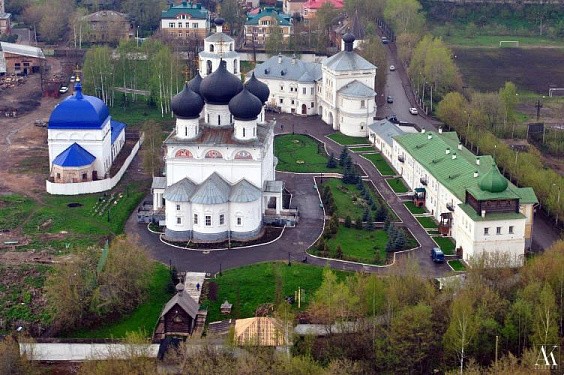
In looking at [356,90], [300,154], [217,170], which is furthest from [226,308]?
[356,90]

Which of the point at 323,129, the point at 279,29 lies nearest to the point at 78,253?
the point at 323,129

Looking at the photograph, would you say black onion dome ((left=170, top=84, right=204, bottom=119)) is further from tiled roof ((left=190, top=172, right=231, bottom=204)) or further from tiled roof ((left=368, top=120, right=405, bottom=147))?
tiled roof ((left=368, top=120, right=405, bottom=147))

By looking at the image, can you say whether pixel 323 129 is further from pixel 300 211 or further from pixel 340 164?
pixel 300 211

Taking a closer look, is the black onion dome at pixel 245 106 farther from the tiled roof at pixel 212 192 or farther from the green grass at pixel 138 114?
the green grass at pixel 138 114

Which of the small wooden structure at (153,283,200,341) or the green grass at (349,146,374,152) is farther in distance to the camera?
the green grass at (349,146,374,152)

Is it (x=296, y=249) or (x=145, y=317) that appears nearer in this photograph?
(x=145, y=317)

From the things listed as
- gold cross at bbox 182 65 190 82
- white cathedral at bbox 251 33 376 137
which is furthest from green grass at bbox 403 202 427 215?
gold cross at bbox 182 65 190 82

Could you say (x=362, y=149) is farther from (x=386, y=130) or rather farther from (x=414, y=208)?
(x=414, y=208)
